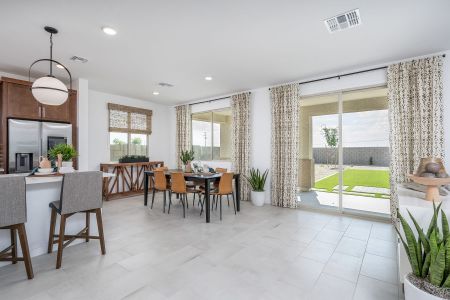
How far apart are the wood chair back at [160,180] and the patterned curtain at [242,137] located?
188cm

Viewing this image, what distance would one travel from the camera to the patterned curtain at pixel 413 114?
3.32 metres

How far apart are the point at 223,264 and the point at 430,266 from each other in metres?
1.74

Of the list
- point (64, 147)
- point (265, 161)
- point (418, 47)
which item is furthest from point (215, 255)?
point (418, 47)

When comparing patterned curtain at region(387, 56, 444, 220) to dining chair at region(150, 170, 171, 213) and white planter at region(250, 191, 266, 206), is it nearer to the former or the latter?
white planter at region(250, 191, 266, 206)

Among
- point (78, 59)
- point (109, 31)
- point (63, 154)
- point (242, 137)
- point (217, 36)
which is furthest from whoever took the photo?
point (242, 137)

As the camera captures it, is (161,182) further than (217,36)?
Yes

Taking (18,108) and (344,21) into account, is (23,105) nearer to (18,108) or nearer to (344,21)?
(18,108)

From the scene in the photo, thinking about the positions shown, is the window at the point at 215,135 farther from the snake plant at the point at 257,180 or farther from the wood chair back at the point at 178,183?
the wood chair back at the point at 178,183

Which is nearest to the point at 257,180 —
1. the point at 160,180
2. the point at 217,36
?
the point at 160,180

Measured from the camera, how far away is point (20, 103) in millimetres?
4004

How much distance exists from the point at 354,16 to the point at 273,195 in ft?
11.8

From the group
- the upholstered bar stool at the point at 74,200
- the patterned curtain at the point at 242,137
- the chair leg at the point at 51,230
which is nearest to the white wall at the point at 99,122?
the patterned curtain at the point at 242,137

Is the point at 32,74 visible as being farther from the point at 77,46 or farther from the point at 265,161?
the point at 265,161

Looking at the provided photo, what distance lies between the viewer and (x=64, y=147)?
3.13m
